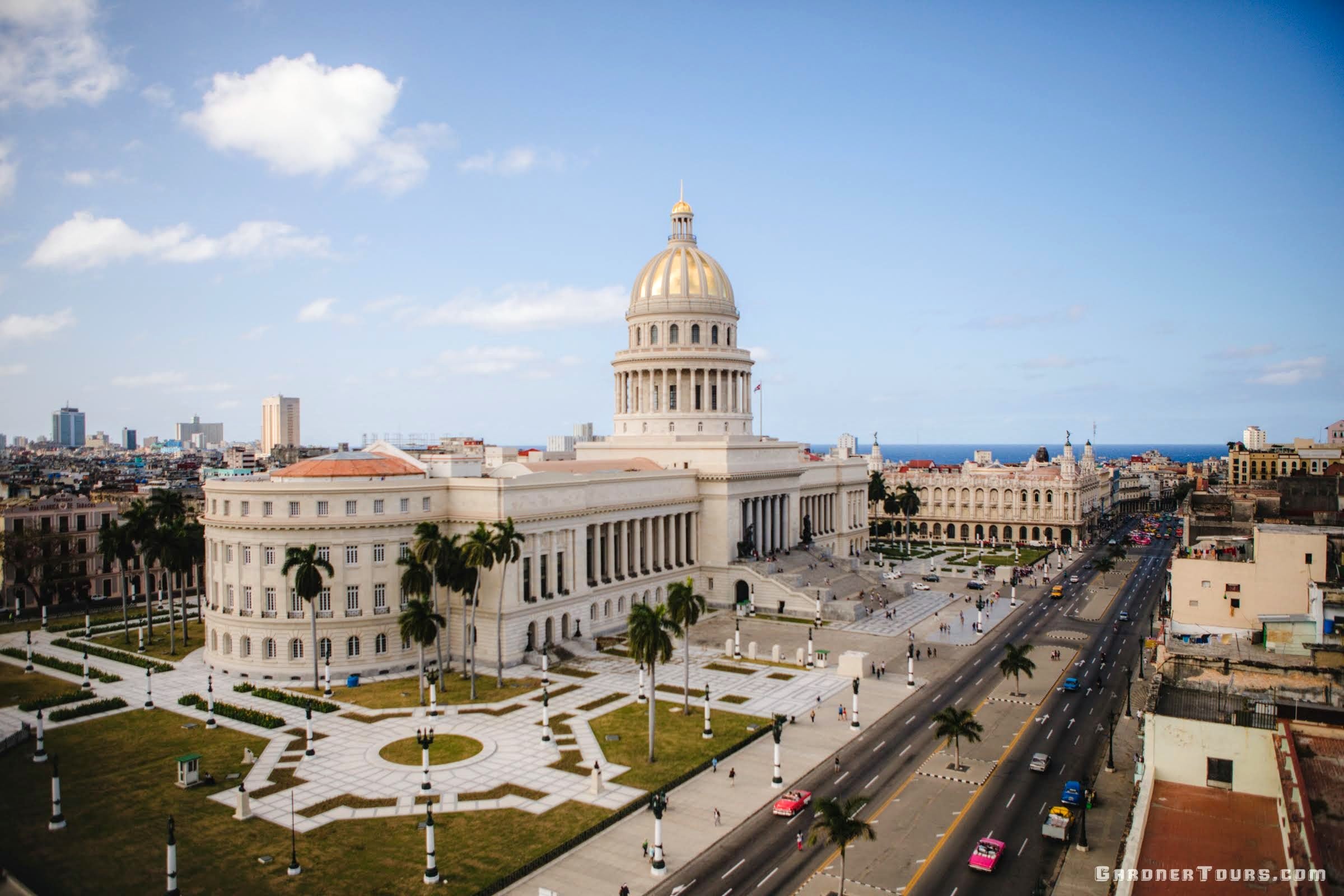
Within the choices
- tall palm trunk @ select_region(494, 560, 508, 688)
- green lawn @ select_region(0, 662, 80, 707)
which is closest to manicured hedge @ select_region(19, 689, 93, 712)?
green lawn @ select_region(0, 662, 80, 707)

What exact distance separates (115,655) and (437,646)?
34326 millimetres

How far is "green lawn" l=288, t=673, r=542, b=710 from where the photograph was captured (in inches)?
2682

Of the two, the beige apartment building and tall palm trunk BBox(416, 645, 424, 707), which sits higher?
the beige apartment building

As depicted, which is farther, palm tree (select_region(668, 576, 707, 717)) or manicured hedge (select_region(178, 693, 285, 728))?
palm tree (select_region(668, 576, 707, 717))

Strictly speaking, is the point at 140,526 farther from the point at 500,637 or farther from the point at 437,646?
the point at 500,637

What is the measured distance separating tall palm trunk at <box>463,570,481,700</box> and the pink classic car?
3373cm

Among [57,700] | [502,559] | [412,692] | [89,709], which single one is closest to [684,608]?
[502,559]

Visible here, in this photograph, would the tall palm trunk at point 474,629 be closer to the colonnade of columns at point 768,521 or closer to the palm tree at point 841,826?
the palm tree at point 841,826

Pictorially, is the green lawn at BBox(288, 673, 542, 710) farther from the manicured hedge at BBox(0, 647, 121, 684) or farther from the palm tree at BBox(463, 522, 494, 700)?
the manicured hedge at BBox(0, 647, 121, 684)

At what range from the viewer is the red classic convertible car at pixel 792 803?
4772 cm


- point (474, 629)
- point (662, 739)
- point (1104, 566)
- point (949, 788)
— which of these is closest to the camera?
point (949, 788)

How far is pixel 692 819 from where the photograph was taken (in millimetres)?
47719

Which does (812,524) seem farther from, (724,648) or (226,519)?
(226,519)

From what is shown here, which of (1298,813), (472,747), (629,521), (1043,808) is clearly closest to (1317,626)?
(1043,808)
